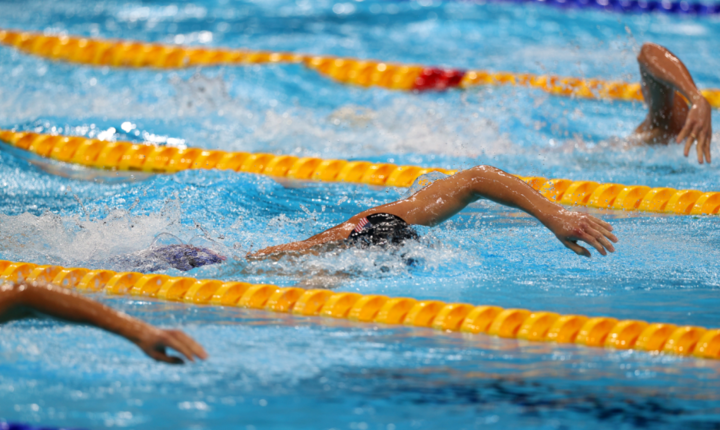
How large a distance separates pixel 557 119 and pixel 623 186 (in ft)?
5.43

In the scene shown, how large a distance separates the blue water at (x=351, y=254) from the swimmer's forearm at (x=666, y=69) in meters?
0.49

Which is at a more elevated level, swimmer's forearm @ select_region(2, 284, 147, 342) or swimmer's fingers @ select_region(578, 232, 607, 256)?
swimmer's forearm @ select_region(2, 284, 147, 342)

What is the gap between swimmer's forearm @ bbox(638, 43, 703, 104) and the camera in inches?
147

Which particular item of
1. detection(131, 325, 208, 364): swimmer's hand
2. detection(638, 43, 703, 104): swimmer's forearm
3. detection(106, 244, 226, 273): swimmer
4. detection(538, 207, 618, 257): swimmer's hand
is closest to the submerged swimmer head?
detection(106, 244, 226, 273): swimmer

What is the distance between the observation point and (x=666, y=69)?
12.6ft

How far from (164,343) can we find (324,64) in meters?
4.96

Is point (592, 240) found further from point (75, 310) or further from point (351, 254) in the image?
point (75, 310)

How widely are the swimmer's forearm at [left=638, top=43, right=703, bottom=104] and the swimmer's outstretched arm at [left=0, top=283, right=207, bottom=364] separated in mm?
2733

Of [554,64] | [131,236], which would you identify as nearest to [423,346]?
[131,236]

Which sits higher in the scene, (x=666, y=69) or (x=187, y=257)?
(x=666, y=69)

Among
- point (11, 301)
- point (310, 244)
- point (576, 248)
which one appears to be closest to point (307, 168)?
Result: point (310, 244)

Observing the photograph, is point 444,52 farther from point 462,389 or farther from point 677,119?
point 462,389

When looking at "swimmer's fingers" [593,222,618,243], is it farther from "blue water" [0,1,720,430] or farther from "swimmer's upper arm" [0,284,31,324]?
"swimmer's upper arm" [0,284,31,324]

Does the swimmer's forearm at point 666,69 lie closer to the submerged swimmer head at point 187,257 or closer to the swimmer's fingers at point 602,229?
the swimmer's fingers at point 602,229
